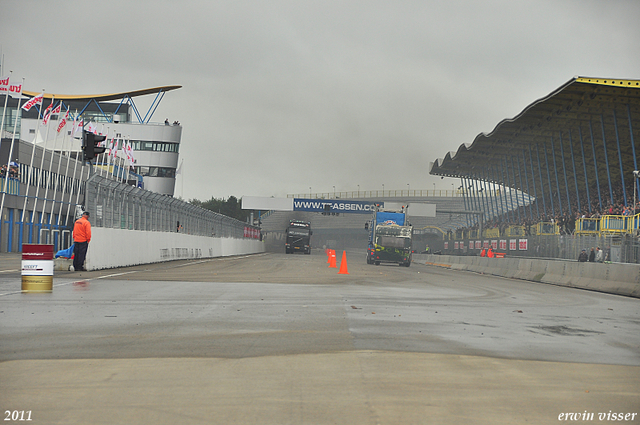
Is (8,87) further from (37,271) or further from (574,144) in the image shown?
(574,144)

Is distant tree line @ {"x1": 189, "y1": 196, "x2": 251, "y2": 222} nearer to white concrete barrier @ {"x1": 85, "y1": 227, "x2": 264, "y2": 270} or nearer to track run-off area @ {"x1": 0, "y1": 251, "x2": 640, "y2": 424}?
white concrete barrier @ {"x1": 85, "y1": 227, "x2": 264, "y2": 270}

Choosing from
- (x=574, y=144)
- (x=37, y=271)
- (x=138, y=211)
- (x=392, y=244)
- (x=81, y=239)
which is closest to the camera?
(x=37, y=271)

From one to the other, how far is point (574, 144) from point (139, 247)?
45.2 meters

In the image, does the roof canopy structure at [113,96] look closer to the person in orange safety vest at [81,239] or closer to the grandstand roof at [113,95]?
the grandstand roof at [113,95]

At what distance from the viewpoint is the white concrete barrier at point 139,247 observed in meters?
23.0

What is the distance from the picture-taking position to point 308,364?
646 centimetres

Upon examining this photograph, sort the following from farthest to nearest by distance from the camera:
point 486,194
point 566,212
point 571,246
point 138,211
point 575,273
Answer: point 486,194
point 566,212
point 571,246
point 138,211
point 575,273

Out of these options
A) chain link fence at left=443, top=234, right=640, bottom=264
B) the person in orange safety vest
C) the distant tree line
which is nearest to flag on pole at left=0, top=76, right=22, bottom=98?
the person in orange safety vest

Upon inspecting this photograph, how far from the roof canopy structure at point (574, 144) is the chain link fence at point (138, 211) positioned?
→ 2517cm

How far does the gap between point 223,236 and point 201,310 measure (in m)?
44.1

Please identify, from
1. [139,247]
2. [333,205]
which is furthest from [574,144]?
[139,247]

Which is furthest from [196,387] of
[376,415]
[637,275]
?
[637,275]

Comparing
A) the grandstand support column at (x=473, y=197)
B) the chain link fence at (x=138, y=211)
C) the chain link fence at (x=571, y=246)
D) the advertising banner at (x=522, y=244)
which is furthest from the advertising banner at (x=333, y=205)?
the advertising banner at (x=522, y=244)

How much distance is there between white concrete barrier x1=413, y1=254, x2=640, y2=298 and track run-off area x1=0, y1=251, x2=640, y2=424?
306 inches
